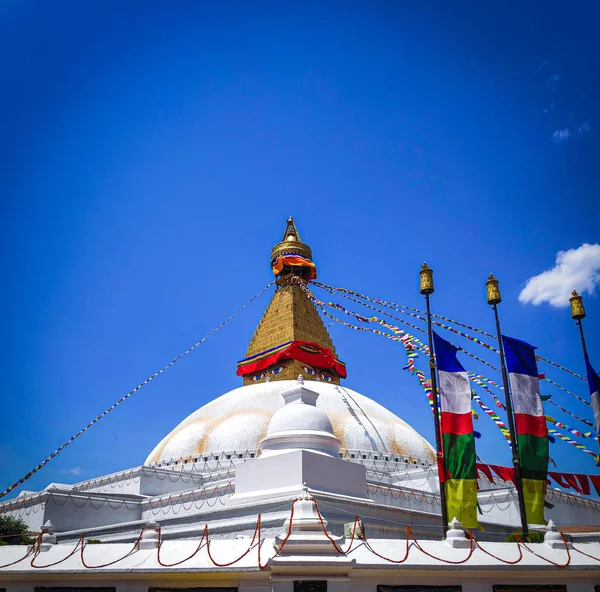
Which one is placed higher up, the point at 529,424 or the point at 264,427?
the point at 264,427

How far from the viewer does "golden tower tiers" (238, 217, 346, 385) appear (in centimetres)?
3062

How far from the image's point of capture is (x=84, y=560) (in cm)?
791

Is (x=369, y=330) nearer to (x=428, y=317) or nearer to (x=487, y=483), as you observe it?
(x=487, y=483)

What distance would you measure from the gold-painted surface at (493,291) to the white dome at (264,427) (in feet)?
33.8

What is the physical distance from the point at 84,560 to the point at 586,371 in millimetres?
11184

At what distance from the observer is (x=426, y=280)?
1388 centimetres

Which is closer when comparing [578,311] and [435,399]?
[435,399]

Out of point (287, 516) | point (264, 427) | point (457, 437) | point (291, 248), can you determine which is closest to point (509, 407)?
point (457, 437)

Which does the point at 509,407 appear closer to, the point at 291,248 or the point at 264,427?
the point at 264,427

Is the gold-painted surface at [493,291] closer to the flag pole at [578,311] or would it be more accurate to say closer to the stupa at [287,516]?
the flag pole at [578,311]

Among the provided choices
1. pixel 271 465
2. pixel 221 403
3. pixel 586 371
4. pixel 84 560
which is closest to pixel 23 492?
pixel 221 403

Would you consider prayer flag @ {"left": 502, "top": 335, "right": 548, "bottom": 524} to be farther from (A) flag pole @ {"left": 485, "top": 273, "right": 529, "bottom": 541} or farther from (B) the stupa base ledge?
(B) the stupa base ledge

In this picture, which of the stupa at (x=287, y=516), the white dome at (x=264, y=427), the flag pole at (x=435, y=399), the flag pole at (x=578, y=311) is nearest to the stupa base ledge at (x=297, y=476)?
the stupa at (x=287, y=516)

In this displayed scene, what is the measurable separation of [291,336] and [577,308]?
19215 millimetres
